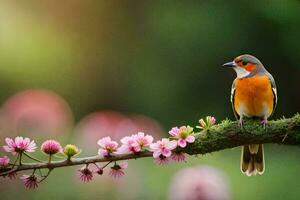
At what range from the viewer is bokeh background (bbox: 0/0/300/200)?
3.91m

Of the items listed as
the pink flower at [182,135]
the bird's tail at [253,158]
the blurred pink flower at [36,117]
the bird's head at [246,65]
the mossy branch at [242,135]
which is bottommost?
the pink flower at [182,135]

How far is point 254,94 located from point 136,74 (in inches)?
155

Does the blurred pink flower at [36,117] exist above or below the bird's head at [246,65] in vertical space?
above

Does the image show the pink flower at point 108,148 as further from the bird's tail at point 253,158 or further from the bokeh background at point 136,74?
the bokeh background at point 136,74

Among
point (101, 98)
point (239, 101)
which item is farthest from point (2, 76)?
point (239, 101)

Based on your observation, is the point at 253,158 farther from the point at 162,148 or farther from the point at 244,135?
the point at 162,148

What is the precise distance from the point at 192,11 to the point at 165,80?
54cm

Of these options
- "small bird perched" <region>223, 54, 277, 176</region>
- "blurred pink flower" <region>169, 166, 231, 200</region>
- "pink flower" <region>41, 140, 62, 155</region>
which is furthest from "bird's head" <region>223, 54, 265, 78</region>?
"blurred pink flower" <region>169, 166, 231, 200</region>

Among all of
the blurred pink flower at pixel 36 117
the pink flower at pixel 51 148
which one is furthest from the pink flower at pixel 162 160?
the blurred pink flower at pixel 36 117

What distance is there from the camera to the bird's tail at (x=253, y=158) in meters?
1.96

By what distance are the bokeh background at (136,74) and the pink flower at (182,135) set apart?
1.84 m

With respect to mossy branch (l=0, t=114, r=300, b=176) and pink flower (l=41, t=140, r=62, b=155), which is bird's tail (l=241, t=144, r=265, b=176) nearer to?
mossy branch (l=0, t=114, r=300, b=176)

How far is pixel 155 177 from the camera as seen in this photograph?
12.5 feet

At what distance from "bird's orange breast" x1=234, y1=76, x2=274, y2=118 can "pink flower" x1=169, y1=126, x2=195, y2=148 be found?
1.13 ft
